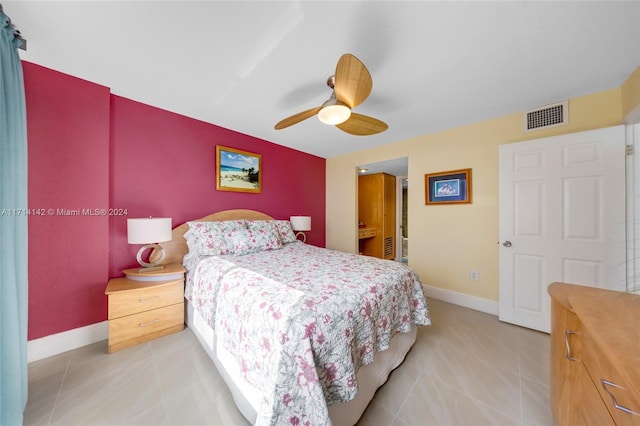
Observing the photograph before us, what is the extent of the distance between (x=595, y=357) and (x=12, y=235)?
2.75 m

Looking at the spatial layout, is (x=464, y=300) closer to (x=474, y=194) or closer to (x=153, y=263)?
(x=474, y=194)

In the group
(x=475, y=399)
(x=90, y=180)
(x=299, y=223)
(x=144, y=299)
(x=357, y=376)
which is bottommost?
(x=475, y=399)

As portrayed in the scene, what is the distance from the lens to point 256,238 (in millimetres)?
2611

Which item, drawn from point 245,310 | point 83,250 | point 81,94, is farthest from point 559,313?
point 81,94

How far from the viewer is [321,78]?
6.02ft

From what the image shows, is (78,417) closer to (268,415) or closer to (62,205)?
(268,415)

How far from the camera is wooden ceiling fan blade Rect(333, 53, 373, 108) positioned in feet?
4.28

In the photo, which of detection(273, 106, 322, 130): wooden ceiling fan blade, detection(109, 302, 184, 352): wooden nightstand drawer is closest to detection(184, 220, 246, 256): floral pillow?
detection(109, 302, 184, 352): wooden nightstand drawer

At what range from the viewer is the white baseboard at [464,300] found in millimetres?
2546

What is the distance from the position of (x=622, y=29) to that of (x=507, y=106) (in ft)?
3.10

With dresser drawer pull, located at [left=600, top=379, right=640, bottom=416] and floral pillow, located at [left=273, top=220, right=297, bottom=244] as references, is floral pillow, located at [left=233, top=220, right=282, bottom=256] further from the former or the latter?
dresser drawer pull, located at [left=600, top=379, right=640, bottom=416]

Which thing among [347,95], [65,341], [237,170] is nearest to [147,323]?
[65,341]

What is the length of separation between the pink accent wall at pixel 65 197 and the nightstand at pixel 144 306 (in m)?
0.30

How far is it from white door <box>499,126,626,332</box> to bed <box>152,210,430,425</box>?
1373 millimetres
